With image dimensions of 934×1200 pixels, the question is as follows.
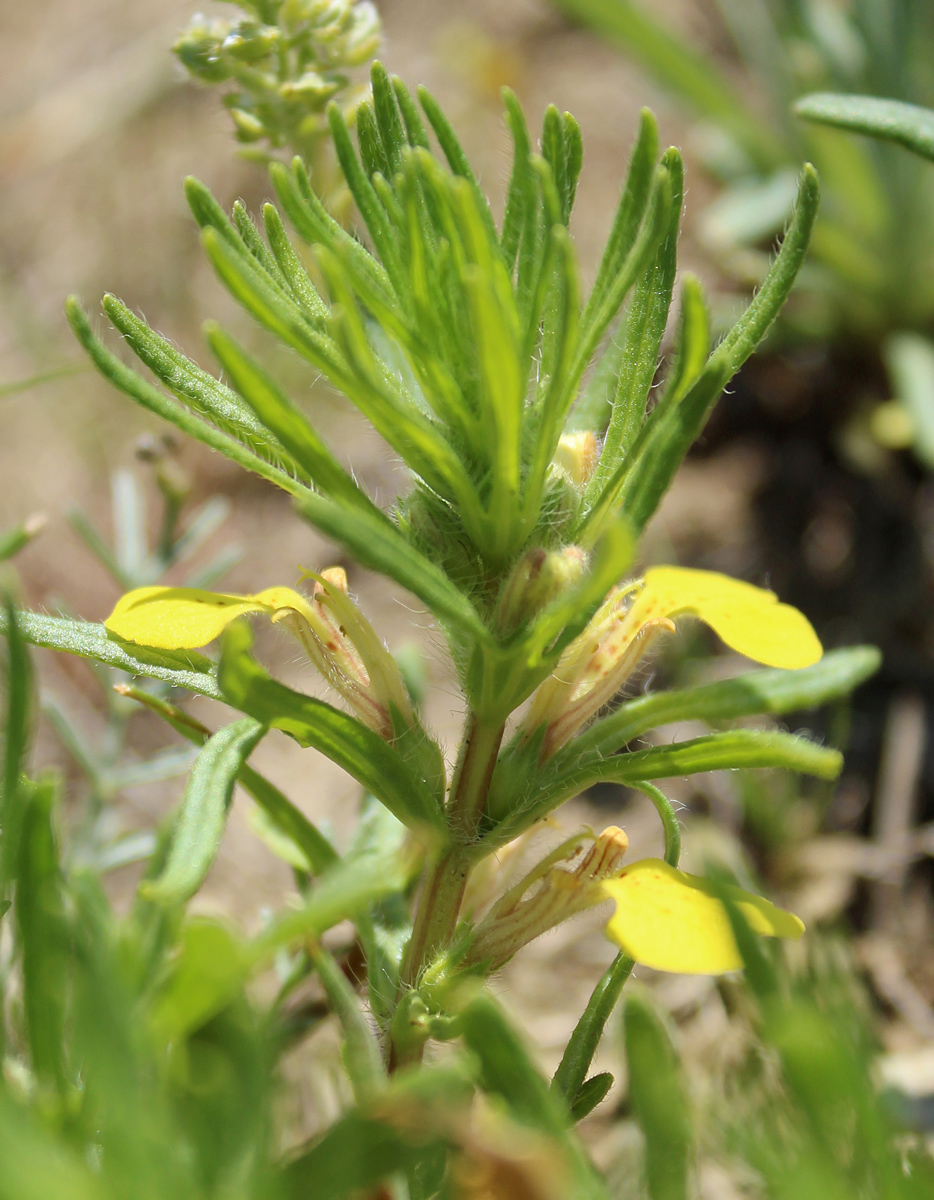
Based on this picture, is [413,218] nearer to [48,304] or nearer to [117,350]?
[117,350]

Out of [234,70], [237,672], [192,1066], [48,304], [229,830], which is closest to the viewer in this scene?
[192,1066]

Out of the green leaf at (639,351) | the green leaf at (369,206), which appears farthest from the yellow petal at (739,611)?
the green leaf at (369,206)

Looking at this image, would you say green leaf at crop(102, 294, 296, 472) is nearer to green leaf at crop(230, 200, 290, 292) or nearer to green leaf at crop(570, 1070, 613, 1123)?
green leaf at crop(230, 200, 290, 292)

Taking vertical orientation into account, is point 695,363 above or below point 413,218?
below

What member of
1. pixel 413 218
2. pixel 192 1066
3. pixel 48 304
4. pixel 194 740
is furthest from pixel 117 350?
pixel 192 1066

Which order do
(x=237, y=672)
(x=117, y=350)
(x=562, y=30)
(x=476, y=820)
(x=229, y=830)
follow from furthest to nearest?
(x=562, y=30), (x=117, y=350), (x=229, y=830), (x=476, y=820), (x=237, y=672)

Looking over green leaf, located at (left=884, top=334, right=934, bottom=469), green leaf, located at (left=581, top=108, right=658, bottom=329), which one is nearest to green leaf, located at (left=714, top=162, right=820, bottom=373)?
green leaf, located at (left=581, top=108, right=658, bottom=329)

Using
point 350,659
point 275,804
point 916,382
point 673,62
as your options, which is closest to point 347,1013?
point 275,804
